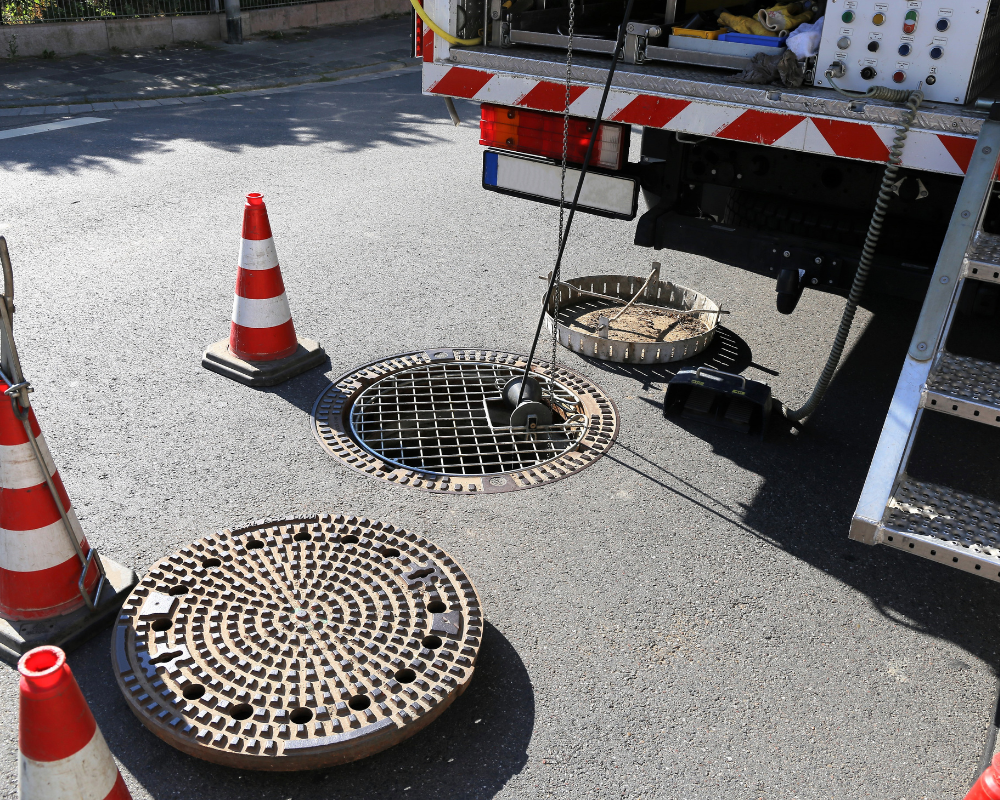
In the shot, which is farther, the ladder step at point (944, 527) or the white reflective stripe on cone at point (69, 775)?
the ladder step at point (944, 527)

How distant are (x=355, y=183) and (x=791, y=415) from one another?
13.9ft

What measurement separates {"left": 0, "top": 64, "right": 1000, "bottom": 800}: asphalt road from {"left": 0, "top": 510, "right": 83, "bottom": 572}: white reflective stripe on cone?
270 mm

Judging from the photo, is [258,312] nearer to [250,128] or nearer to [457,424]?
[457,424]

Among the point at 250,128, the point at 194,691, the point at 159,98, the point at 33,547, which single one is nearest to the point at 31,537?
the point at 33,547

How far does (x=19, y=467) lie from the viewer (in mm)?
2414

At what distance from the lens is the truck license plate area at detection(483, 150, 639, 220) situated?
392 centimetres

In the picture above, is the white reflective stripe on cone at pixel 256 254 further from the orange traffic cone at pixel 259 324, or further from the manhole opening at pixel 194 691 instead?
the manhole opening at pixel 194 691

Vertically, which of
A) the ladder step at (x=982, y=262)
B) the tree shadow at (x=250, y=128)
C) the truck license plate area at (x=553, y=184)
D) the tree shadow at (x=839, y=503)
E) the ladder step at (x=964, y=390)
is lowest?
the tree shadow at (x=839, y=503)

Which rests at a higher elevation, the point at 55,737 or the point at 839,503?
the point at 55,737

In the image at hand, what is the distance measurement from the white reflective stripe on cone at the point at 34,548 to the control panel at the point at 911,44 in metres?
3.01

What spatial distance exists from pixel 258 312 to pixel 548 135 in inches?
60.0

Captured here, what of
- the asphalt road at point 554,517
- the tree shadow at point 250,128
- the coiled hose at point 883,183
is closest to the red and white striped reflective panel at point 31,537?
the asphalt road at point 554,517

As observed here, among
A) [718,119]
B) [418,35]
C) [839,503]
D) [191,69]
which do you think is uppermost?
[418,35]

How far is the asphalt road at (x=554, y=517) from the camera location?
228 cm
